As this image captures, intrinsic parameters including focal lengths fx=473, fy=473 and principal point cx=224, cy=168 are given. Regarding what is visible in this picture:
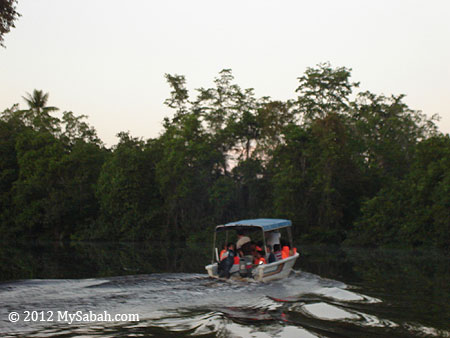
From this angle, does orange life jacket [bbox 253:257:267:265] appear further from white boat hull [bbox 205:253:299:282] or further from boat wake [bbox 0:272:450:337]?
boat wake [bbox 0:272:450:337]

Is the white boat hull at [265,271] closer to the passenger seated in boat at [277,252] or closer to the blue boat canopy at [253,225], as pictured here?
the passenger seated in boat at [277,252]

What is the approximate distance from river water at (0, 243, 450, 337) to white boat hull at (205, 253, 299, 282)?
332 millimetres

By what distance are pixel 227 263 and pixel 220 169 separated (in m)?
35.4

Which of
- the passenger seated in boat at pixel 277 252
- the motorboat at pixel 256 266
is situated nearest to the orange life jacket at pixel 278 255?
the passenger seated in boat at pixel 277 252

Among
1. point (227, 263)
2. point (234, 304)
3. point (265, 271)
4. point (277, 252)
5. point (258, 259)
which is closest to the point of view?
point (234, 304)

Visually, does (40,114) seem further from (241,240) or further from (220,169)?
(241,240)

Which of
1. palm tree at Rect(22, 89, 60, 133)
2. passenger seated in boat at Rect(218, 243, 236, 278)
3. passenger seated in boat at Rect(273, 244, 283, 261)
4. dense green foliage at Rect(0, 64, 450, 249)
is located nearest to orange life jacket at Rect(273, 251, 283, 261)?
passenger seated in boat at Rect(273, 244, 283, 261)

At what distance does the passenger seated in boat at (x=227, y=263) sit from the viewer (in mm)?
16938

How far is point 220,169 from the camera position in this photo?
52250 millimetres

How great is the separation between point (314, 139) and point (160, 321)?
117 feet

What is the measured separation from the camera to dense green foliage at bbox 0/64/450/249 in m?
44.1

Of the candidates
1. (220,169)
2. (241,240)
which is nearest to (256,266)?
(241,240)

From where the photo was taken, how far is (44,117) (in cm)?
6038

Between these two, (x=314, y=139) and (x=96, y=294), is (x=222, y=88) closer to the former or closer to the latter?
(x=314, y=139)
